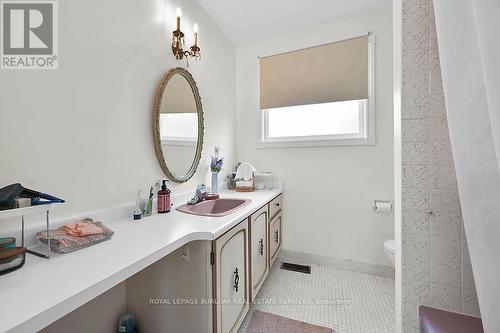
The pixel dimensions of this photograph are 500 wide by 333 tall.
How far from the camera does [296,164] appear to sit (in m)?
2.19

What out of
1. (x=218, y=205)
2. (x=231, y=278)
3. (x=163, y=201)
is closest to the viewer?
(x=231, y=278)

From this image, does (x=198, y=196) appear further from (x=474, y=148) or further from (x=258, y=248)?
(x=474, y=148)

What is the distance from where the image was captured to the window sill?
6.33 ft

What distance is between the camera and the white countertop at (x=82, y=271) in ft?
1.48

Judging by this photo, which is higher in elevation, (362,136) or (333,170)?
(362,136)

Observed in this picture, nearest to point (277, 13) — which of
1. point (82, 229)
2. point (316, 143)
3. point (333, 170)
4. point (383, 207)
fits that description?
point (316, 143)

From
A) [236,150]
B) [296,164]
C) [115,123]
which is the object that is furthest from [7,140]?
[296,164]

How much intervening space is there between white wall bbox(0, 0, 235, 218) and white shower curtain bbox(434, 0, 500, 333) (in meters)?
1.40

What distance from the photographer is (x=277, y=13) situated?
1.89 metres

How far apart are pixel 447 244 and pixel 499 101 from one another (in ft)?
1.72

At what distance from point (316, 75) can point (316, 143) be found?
0.71 m

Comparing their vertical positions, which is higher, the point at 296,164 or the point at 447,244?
the point at 296,164

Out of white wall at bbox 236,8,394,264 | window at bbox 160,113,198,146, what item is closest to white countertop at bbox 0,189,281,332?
window at bbox 160,113,198,146

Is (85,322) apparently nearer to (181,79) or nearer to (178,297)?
(178,297)
